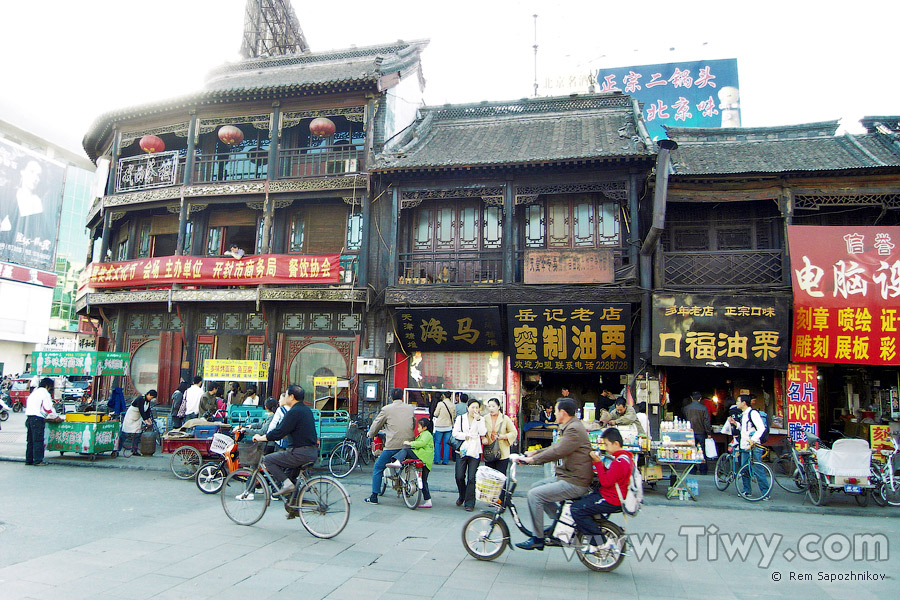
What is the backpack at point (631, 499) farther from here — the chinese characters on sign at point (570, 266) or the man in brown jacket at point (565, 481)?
the chinese characters on sign at point (570, 266)

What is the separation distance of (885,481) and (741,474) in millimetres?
2144

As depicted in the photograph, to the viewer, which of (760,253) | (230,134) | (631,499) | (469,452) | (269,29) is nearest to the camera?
(631,499)

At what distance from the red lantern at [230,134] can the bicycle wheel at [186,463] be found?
9.66 meters

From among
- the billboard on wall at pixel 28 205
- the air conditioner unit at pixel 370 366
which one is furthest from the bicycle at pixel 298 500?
the billboard on wall at pixel 28 205

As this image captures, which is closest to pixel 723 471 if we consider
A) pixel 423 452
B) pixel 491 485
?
pixel 423 452

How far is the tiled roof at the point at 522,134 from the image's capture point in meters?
14.1

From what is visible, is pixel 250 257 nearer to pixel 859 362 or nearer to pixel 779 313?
pixel 779 313

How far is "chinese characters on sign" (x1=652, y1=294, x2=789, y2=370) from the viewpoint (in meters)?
12.5

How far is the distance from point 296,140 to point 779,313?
13988mm

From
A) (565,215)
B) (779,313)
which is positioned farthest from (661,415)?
(565,215)

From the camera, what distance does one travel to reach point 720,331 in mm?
12656

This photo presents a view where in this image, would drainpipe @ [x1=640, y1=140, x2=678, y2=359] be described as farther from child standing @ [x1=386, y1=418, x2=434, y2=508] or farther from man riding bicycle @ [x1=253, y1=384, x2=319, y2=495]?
man riding bicycle @ [x1=253, y1=384, x2=319, y2=495]

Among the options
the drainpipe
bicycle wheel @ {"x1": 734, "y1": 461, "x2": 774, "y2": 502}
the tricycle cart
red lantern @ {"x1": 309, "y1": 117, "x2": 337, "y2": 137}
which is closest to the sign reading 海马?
the drainpipe

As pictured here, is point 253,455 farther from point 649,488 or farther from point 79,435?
point 649,488
